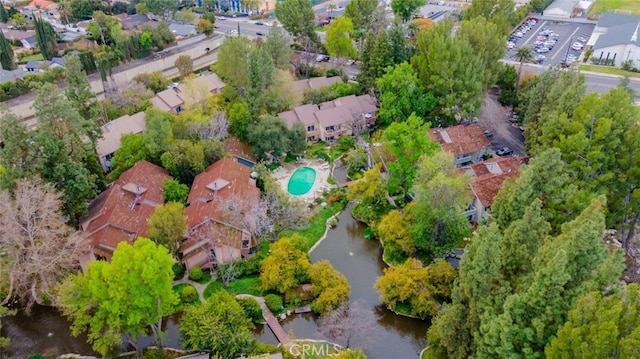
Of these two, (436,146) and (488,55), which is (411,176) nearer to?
(436,146)

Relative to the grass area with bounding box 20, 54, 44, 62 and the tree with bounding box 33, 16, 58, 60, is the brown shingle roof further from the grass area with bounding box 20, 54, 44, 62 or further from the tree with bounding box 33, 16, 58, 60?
the grass area with bounding box 20, 54, 44, 62

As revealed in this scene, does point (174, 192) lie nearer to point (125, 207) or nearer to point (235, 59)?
point (125, 207)

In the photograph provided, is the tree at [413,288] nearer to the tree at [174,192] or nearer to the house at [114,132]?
the tree at [174,192]

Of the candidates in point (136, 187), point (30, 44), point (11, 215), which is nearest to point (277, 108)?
point (136, 187)

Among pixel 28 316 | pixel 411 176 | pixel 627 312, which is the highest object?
pixel 627 312

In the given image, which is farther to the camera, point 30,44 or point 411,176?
point 30,44

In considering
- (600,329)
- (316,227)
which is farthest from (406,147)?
(600,329)
